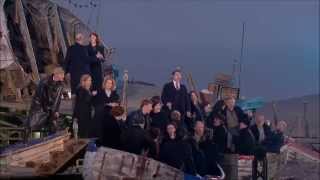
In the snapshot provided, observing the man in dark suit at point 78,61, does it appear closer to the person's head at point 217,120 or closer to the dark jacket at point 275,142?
the person's head at point 217,120

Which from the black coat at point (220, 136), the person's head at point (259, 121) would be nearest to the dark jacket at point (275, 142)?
the person's head at point (259, 121)

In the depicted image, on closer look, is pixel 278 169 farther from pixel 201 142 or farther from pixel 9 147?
pixel 9 147

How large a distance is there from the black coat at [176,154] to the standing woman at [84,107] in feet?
3.54

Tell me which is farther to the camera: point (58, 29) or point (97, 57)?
point (58, 29)

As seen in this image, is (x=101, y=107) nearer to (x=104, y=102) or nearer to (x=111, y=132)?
(x=104, y=102)

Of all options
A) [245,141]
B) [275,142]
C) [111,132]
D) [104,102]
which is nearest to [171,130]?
[111,132]

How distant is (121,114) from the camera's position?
1276cm

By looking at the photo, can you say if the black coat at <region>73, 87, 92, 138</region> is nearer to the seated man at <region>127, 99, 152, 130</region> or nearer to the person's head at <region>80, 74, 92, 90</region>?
the person's head at <region>80, 74, 92, 90</region>

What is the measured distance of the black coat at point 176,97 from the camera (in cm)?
1408

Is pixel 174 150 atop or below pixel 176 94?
below

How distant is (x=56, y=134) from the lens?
41.5ft

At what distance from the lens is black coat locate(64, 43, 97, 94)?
1346 centimetres

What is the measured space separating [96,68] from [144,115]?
127cm

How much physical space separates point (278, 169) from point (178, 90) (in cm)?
431
